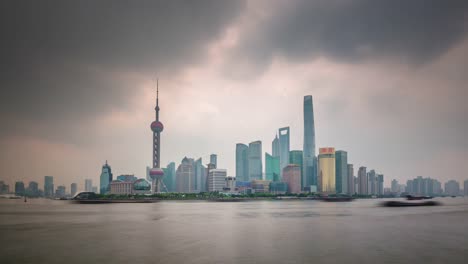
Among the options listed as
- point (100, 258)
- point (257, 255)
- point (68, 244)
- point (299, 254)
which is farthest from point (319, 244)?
point (68, 244)

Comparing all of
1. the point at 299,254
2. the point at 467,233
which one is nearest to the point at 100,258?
the point at 299,254

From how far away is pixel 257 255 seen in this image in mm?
44531

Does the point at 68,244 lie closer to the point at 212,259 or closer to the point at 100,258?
the point at 100,258

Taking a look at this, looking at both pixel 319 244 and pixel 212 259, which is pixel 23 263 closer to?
pixel 212 259

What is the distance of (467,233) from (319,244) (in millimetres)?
34166

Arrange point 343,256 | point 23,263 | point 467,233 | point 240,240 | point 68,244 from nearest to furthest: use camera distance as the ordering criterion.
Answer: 1. point 23,263
2. point 343,256
3. point 68,244
4. point 240,240
5. point 467,233

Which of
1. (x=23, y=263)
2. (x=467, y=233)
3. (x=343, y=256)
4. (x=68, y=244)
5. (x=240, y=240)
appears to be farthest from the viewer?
(x=467, y=233)

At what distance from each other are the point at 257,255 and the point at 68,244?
28663mm

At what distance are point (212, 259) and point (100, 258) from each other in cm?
1345

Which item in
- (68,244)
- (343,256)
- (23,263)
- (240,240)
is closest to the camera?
(23,263)

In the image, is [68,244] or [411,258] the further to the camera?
[68,244]

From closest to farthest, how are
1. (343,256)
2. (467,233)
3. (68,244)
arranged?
(343,256) → (68,244) → (467,233)

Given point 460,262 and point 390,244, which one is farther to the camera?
point 390,244

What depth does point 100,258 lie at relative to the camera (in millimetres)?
42906
